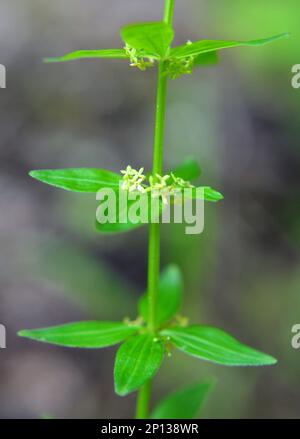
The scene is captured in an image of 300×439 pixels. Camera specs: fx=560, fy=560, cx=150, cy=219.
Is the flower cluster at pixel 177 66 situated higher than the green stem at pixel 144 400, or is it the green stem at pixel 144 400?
the flower cluster at pixel 177 66

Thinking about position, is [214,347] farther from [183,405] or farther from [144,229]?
[144,229]

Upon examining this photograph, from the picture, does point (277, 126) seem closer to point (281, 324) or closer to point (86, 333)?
point (281, 324)

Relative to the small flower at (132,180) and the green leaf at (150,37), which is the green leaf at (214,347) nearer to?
the small flower at (132,180)

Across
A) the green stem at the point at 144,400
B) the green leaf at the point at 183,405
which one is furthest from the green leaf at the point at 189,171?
the green leaf at the point at 183,405

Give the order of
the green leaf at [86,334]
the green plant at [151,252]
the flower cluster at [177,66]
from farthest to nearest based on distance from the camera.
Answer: the green leaf at [86,334] → the flower cluster at [177,66] → the green plant at [151,252]

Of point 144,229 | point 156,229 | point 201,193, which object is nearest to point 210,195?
point 201,193

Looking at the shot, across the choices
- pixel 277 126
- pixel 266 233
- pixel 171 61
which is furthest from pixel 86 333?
pixel 277 126

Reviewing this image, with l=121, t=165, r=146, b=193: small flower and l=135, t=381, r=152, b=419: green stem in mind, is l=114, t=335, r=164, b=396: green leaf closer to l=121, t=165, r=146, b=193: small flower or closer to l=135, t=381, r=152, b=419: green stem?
l=135, t=381, r=152, b=419: green stem
